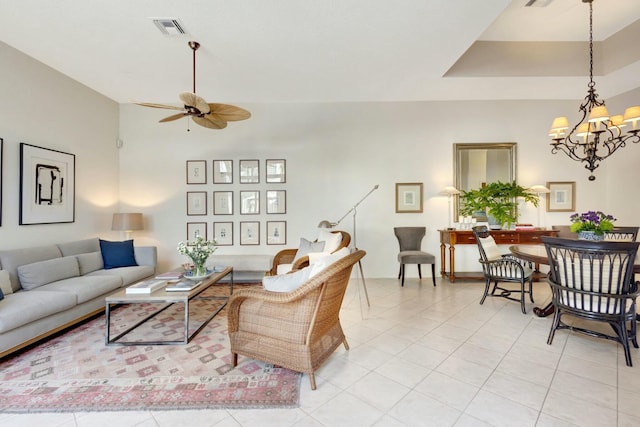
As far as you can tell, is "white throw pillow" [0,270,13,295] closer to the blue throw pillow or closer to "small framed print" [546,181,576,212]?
the blue throw pillow

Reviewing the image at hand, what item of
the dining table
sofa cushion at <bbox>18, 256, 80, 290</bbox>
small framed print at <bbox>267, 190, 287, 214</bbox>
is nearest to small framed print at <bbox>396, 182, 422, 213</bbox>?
the dining table

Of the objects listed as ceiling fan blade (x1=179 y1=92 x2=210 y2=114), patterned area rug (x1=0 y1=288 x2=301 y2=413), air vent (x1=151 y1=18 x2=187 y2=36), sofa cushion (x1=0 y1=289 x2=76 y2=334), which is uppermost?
air vent (x1=151 y1=18 x2=187 y2=36)

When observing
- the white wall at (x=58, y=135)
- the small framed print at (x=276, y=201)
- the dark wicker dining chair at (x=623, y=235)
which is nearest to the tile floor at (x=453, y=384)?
the dark wicker dining chair at (x=623, y=235)

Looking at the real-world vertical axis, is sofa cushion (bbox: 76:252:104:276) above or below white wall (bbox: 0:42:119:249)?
below

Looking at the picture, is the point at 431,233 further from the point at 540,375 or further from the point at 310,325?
the point at 310,325

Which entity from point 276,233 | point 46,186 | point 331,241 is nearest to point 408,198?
point 331,241

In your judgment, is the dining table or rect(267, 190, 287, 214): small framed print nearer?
the dining table

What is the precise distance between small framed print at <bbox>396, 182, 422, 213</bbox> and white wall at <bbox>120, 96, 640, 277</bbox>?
0.34ft

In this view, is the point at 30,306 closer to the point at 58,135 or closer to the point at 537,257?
the point at 58,135

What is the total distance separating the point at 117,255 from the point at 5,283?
1198 mm

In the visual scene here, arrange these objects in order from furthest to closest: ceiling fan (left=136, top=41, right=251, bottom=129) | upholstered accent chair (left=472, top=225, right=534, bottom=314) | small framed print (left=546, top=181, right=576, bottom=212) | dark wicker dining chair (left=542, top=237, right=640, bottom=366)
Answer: small framed print (left=546, top=181, right=576, bottom=212) < upholstered accent chair (left=472, top=225, right=534, bottom=314) < ceiling fan (left=136, top=41, right=251, bottom=129) < dark wicker dining chair (left=542, top=237, right=640, bottom=366)

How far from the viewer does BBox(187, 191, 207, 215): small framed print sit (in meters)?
4.82

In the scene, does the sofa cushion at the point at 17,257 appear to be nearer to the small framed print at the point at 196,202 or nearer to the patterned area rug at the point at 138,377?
the patterned area rug at the point at 138,377

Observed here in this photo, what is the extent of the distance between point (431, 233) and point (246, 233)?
3.39m
